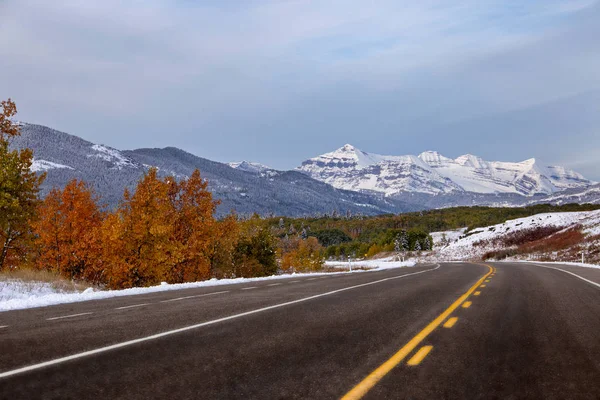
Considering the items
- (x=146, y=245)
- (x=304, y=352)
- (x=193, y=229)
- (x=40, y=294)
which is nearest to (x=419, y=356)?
(x=304, y=352)

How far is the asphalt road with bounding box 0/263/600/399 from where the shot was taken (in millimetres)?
4277

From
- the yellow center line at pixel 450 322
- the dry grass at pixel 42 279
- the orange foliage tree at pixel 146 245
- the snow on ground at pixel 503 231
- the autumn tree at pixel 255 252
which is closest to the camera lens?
the yellow center line at pixel 450 322

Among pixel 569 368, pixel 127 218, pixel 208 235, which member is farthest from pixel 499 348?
pixel 208 235

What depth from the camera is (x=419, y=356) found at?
5.50 metres

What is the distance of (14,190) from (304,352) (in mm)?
27948

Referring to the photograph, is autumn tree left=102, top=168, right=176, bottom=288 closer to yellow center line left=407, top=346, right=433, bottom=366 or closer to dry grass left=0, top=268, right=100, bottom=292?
dry grass left=0, top=268, right=100, bottom=292

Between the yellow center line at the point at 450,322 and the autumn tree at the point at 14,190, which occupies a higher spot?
the autumn tree at the point at 14,190

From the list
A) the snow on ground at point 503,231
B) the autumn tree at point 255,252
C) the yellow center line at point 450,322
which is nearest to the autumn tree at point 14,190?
the autumn tree at point 255,252

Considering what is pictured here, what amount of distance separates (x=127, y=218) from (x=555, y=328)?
103ft

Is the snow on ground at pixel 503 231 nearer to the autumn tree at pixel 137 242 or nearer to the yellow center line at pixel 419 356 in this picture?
the autumn tree at pixel 137 242

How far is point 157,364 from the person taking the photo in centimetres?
508

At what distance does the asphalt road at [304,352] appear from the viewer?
4277mm

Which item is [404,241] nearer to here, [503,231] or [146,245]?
[503,231]

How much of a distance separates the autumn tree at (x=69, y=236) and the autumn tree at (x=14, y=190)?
516 cm
